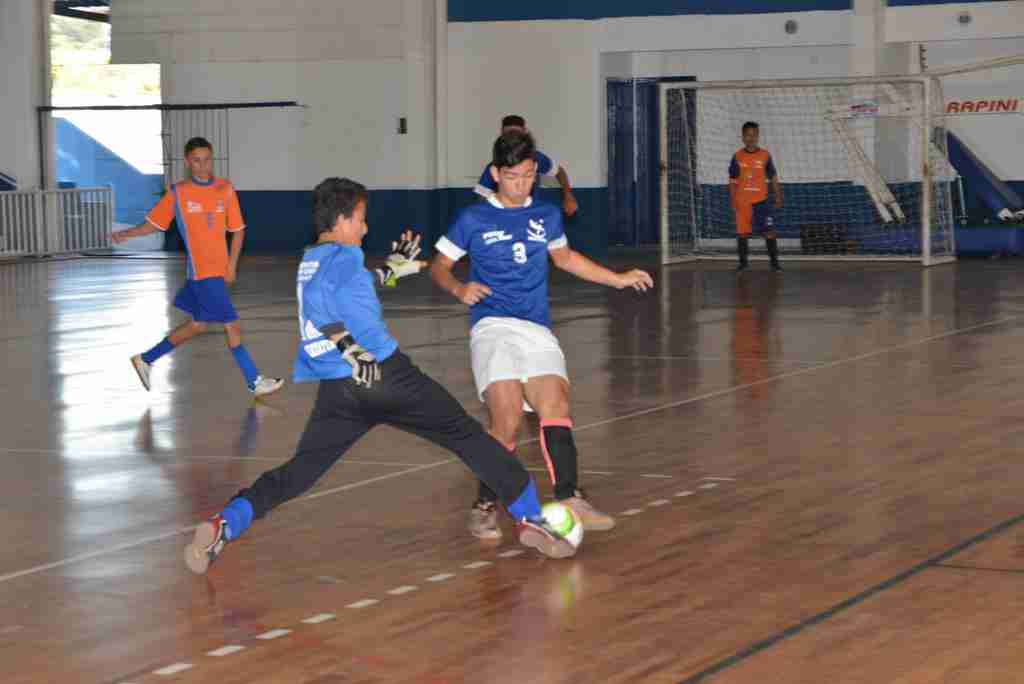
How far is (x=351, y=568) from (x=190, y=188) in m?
6.28

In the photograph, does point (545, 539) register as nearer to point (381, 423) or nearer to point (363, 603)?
point (381, 423)

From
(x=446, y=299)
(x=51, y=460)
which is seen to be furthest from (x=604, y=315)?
(x=51, y=460)

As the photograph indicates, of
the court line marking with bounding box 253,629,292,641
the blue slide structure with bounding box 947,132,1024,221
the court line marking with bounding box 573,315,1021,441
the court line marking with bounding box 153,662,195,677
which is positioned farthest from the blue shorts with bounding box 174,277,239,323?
the blue slide structure with bounding box 947,132,1024,221

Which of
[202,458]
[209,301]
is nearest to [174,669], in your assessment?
[202,458]

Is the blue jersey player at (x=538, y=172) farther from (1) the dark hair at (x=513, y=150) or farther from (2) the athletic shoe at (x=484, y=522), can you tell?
(2) the athletic shoe at (x=484, y=522)

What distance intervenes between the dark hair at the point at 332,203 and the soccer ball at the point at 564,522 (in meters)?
1.40

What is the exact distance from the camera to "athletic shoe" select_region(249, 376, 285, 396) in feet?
40.8

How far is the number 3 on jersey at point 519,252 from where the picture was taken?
7.77m

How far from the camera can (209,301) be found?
1280 cm

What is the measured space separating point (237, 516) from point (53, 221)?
25331 millimetres

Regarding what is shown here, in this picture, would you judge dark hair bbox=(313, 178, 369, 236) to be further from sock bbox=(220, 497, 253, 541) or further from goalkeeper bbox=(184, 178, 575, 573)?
sock bbox=(220, 497, 253, 541)

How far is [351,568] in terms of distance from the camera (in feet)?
23.3

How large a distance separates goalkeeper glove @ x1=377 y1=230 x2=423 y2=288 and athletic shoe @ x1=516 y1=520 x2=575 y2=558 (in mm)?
1088

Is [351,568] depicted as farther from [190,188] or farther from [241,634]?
[190,188]
